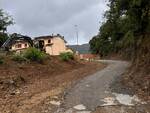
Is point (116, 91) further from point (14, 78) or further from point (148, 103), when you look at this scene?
point (14, 78)

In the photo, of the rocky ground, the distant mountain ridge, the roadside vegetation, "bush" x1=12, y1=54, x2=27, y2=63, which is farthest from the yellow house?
the rocky ground

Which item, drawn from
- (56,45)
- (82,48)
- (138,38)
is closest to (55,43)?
(56,45)

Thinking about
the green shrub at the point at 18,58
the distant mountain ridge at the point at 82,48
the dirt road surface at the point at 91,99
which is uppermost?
the distant mountain ridge at the point at 82,48

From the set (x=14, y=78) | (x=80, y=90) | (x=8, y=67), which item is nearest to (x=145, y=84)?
(x=80, y=90)

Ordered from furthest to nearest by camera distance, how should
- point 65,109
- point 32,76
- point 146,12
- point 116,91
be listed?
point 146,12
point 32,76
point 116,91
point 65,109

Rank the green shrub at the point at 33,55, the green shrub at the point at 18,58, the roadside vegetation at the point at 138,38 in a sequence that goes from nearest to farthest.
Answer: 1. the roadside vegetation at the point at 138,38
2. the green shrub at the point at 18,58
3. the green shrub at the point at 33,55

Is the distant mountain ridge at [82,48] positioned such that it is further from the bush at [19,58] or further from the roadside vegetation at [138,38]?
the bush at [19,58]

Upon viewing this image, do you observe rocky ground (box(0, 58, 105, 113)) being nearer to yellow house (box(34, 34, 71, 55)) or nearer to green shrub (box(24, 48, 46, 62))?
green shrub (box(24, 48, 46, 62))

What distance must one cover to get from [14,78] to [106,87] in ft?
19.1

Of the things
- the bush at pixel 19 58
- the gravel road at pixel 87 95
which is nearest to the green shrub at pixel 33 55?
the bush at pixel 19 58

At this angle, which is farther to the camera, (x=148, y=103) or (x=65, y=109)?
(x=148, y=103)

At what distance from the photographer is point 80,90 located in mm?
20344

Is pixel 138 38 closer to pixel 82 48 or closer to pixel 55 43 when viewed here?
pixel 55 43

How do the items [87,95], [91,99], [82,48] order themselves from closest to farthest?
[91,99] < [87,95] < [82,48]
